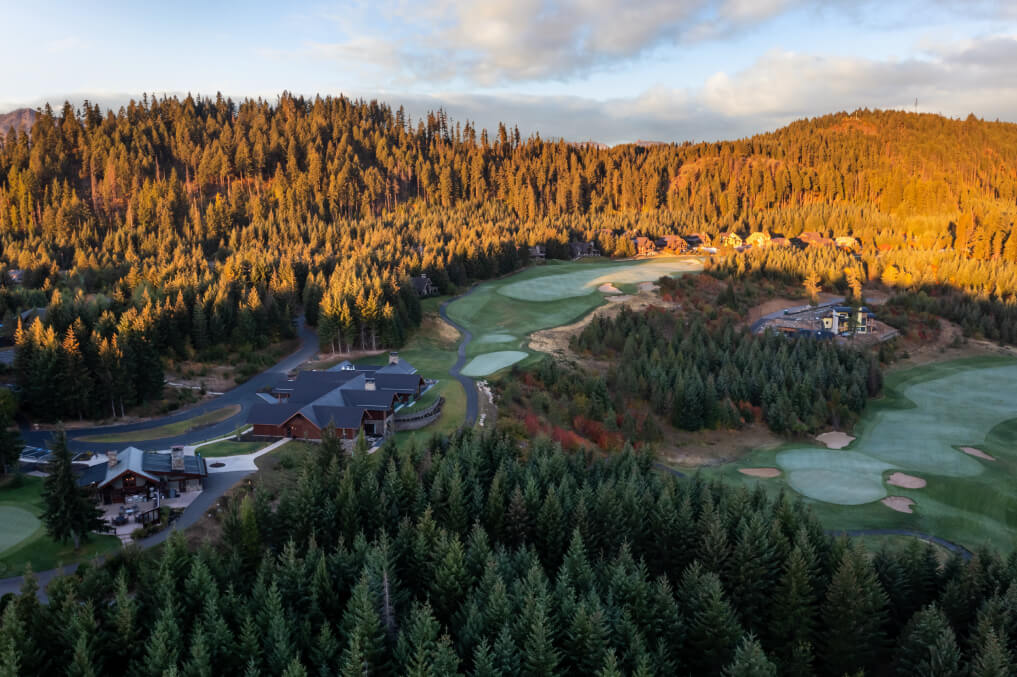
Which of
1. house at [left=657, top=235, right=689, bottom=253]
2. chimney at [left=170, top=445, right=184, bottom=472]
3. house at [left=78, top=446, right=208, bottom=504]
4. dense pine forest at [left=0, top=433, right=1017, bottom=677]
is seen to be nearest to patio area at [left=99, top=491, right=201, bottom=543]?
house at [left=78, top=446, right=208, bottom=504]

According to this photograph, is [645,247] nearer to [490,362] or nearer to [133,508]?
[490,362]

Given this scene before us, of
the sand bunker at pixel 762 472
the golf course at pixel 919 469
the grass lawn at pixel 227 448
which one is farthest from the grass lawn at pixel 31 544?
the sand bunker at pixel 762 472

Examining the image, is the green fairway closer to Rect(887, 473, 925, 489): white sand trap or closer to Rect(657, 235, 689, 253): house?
Rect(657, 235, 689, 253): house

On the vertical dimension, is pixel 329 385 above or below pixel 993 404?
above

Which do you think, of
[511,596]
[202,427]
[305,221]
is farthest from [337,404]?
[305,221]

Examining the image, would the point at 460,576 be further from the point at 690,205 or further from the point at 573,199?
the point at 690,205

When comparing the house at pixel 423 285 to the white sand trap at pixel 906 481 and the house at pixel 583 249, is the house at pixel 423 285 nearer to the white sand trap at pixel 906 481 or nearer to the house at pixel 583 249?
the house at pixel 583 249

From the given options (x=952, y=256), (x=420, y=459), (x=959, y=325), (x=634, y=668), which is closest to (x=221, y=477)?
(x=420, y=459)

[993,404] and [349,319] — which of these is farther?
[349,319]
